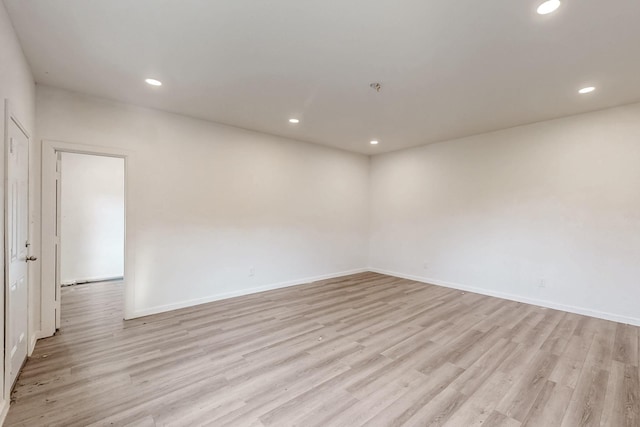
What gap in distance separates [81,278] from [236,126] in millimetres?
4287

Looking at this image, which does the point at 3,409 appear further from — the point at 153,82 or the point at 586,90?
the point at 586,90

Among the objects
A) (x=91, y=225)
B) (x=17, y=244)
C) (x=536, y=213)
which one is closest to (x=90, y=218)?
(x=91, y=225)

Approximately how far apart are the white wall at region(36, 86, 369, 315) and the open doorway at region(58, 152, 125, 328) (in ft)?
5.84

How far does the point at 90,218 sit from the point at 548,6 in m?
7.23

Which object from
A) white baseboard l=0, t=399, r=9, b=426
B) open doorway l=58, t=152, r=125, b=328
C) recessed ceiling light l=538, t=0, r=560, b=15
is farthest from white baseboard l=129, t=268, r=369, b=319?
recessed ceiling light l=538, t=0, r=560, b=15

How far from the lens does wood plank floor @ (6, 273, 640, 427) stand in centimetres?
189

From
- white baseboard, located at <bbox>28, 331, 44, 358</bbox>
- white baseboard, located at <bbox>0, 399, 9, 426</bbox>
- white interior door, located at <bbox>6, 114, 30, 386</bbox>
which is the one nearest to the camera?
white baseboard, located at <bbox>0, 399, 9, 426</bbox>

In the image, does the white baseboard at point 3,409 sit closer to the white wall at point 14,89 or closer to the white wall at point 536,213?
the white wall at point 14,89

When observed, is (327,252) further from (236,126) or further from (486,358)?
(486,358)

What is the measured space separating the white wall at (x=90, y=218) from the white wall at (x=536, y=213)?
604 cm

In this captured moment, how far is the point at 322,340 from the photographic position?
9.75ft

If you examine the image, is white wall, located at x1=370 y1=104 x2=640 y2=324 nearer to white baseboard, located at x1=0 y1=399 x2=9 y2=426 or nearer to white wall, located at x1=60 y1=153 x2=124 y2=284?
white baseboard, located at x1=0 y1=399 x2=9 y2=426

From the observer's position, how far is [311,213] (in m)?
5.61

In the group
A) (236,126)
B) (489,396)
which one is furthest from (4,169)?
(489,396)
